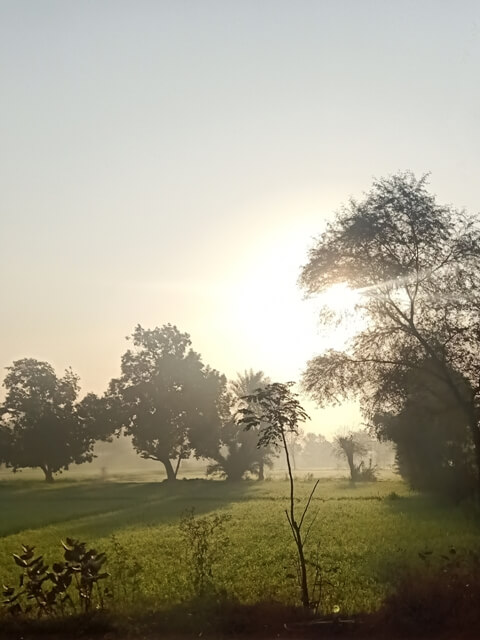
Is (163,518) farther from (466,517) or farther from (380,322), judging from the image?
(380,322)

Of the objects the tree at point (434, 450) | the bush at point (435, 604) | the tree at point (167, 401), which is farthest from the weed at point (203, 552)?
the tree at point (167, 401)

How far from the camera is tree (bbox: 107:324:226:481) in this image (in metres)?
84.6

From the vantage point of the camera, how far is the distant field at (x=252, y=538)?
15828 millimetres

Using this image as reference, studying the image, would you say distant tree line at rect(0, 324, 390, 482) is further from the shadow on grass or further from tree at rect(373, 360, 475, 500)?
tree at rect(373, 360, 475, 500)

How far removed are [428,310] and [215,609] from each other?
13.7m

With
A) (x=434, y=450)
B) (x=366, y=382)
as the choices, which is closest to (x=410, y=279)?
(x=366, y=382)

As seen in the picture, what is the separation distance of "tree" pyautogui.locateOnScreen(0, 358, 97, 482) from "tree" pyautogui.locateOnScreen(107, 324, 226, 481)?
307 inches

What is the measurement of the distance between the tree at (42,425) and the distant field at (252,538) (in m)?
29.3

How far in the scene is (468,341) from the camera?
21453 millimetres

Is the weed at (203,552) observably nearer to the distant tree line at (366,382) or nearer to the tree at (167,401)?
the distant tree line at (366,382)

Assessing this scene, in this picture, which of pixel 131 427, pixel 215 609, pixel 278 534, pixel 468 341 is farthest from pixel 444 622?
pixel 131 427

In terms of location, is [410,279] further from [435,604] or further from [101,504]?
[101,504]

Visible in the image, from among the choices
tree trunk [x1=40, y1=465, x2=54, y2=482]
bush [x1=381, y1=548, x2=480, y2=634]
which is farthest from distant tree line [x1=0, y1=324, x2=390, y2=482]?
bush [x1=381, y1=548, x2=480, y2=634]

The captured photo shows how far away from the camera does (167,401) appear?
8562cm
